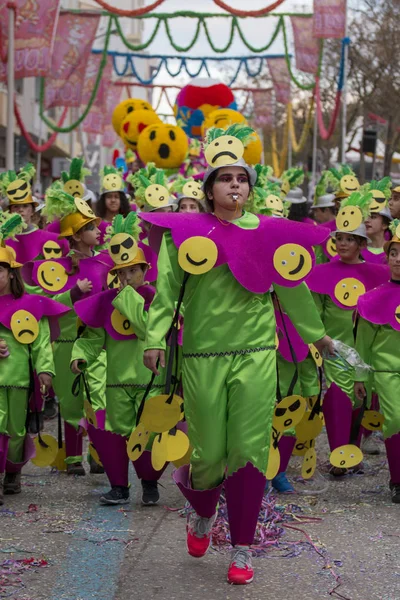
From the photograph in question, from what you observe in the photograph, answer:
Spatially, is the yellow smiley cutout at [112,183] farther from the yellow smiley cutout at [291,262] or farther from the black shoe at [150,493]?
the yellow smiley cutout at [291,262]

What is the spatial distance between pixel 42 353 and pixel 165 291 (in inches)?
77.2

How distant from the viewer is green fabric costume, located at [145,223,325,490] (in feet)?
17.1

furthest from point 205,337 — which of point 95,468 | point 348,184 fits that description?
point 348,184

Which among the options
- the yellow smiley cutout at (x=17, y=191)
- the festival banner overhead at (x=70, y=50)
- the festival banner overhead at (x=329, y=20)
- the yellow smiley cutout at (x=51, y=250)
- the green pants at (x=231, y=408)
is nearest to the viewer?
the green pants at (x=231, y=408)

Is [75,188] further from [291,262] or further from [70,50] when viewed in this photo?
[70,50]

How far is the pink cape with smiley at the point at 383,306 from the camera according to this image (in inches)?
284

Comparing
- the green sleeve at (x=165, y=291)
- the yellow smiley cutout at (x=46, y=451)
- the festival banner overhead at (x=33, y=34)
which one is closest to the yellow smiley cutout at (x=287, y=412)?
the green sleeve at (x=165, y=291)

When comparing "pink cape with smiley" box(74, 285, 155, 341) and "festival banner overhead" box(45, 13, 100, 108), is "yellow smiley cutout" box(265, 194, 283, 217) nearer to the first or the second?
"pink cape with smiley" box(74, 285, 155, 341)

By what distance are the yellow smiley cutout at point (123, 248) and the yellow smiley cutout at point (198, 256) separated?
1860mm

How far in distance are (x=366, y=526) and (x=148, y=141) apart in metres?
12.8

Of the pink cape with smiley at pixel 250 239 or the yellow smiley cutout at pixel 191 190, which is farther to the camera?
the yellow smiley cutout at pixel 191 190

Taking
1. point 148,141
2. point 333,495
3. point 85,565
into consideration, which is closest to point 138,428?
point 85,565

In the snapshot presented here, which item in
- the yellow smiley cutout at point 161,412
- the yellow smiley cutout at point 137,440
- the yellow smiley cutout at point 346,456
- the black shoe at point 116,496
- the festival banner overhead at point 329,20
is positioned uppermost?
the festival banner overhead at point 329,20

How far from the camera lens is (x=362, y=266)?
8.21 meters
